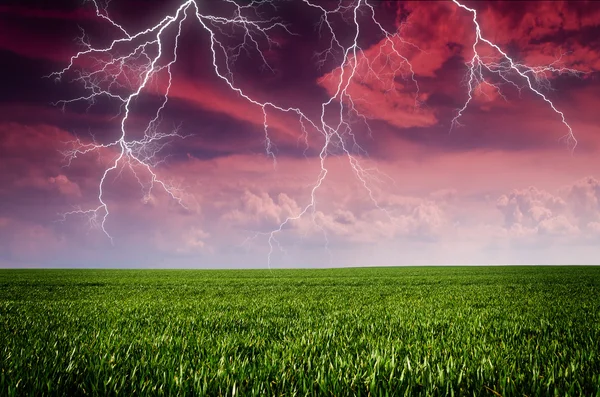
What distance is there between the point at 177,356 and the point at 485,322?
6.04 metres

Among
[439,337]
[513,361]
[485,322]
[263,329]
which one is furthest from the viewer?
[485,322]

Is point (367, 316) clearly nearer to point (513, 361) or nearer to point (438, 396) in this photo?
point (513, 361)

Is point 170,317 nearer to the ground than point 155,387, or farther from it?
nearer to the ground

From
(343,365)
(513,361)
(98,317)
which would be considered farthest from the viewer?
(98,317)

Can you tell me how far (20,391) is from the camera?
9.76 feet

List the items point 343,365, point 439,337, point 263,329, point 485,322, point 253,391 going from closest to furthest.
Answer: point 253,391
point 343,365
point 439,337
point 263,329
point 485,322

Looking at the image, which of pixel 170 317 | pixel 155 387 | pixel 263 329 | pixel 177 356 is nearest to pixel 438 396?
pixel 155 387

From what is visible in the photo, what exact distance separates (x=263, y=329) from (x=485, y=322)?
4.46 m

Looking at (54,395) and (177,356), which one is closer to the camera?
(54,395)

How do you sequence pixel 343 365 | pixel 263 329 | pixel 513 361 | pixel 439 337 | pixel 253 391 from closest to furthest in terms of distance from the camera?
pixel 253 391
pixel 343 365
pixel 513 361
pixel 439 337
pixel 263 329

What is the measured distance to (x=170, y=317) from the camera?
26.9ft

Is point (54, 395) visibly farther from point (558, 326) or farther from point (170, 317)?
point (558, 326)

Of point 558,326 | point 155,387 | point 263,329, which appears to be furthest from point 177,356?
point 558,326

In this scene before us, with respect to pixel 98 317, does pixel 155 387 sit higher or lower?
higher
